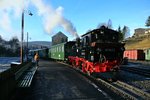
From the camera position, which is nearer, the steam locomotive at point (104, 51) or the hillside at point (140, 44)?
the steam locomotive at point (104, 51)

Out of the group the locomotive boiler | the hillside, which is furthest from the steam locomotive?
the hillside

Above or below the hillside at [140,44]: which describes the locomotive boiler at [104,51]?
below

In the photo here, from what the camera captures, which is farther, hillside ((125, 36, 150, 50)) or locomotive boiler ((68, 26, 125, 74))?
hillside ((125, 36, 150, 50))

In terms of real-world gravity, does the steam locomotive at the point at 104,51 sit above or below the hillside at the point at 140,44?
below

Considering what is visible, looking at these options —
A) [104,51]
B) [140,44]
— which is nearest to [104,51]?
[104,51]

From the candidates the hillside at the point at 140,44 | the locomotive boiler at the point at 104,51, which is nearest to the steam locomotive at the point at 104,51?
the locomotive boiler at the point at 104,51

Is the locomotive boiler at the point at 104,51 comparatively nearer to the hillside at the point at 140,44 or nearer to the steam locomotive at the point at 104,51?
the steam locomotive at the point at 104,51

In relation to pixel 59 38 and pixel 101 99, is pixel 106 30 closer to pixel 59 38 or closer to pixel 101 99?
pixel 101 99

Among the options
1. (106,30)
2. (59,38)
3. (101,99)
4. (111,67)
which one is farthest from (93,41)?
(59,38)

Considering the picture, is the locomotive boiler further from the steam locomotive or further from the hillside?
the hillside

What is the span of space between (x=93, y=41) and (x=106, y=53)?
5.30 ft

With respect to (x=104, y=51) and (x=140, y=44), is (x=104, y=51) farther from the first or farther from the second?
(x=140, y=44)

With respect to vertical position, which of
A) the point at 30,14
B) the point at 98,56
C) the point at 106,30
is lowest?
the point at 98,56

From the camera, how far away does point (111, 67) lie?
67.2ft
